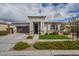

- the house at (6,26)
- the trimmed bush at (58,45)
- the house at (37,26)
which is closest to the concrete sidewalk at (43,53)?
the trimmed bush at (58,45)

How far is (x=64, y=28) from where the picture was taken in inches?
330

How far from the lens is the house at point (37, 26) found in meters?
8.31

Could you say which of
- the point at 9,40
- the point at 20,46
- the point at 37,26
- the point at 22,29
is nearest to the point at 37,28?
the point at 37,26

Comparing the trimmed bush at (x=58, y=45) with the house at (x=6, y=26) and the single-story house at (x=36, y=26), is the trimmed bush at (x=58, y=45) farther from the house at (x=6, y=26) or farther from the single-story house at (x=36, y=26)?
the house at (x=6, y=26)

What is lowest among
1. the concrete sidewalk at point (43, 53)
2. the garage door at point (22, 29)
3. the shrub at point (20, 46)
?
the concrete sidewalk at point (43, 53)

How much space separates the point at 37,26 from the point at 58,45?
106 centimetres

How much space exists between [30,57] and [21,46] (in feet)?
1.76

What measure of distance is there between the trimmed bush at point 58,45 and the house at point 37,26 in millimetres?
452

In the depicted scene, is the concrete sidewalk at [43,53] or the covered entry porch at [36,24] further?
the covered entry porch at [36,24]

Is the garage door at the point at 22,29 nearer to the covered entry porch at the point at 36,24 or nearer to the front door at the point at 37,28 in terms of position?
the covered entry porch at the point at 36,24

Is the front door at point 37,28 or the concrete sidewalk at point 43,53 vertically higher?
the front door at point 37,28

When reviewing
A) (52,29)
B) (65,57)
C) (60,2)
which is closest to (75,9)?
(60,2)

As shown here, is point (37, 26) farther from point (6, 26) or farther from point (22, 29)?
point (6, 26)

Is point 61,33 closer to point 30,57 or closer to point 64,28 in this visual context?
point 64,28
